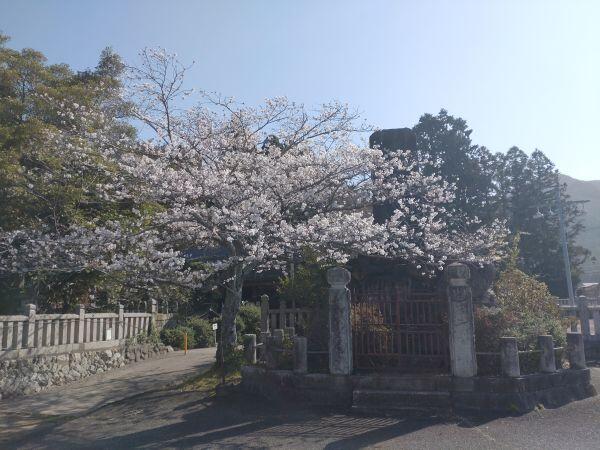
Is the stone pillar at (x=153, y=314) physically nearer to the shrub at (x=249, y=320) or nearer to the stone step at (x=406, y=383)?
the shrub at (x=249, y=320)

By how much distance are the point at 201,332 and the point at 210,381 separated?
32.6 feet

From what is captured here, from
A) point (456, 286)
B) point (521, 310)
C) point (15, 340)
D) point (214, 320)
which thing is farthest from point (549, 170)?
point (15, 340)

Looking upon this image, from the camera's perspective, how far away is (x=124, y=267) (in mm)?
10445

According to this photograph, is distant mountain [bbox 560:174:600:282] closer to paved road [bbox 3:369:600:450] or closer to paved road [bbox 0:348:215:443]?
paved road [bbox 0:348:215:443]

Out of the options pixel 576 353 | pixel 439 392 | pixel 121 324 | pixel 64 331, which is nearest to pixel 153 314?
pixel 121 324

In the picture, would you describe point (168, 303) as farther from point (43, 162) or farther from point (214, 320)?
point (43, 162)

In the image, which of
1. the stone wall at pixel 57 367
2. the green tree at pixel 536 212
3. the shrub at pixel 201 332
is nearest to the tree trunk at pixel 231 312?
the stone wall at pixel 57 367

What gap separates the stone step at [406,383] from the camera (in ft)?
26.9

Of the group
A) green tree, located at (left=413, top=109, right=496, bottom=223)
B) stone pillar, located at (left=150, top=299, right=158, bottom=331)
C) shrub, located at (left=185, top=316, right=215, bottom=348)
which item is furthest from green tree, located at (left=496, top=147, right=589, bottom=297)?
stone pillar, located at (left=150, top=299, right=158, bottom=331)

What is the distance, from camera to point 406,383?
8297mm

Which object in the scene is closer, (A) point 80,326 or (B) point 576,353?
(B) point 576,353

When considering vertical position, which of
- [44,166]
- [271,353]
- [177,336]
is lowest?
[177,336]

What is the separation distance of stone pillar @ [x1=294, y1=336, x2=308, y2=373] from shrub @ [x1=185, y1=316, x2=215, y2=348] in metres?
12.6

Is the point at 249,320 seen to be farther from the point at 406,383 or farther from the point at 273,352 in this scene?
the point at 406,383
